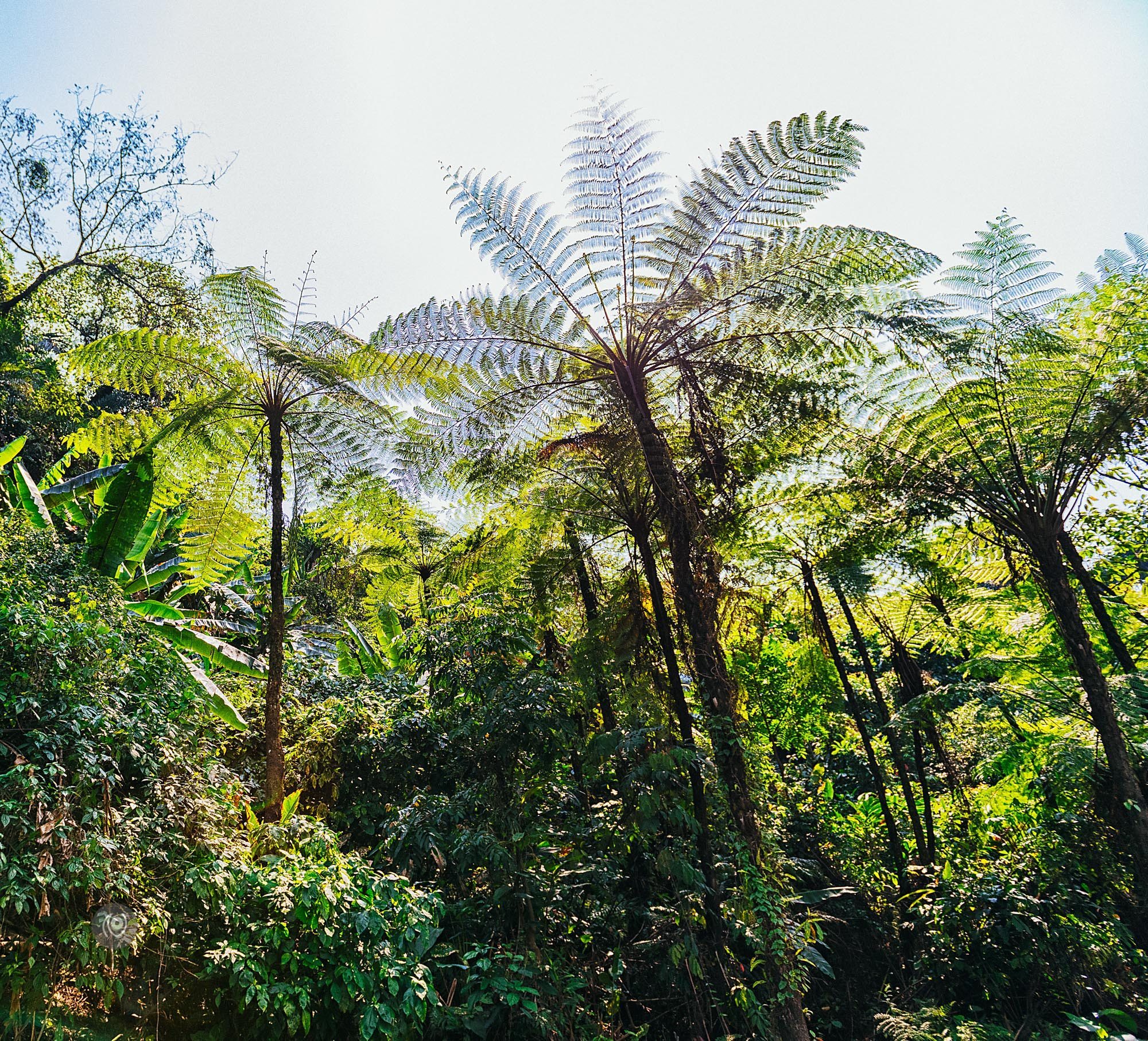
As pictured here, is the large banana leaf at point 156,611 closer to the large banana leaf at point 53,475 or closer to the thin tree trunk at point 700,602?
the large banana leaf at point 53,475

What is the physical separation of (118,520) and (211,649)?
1570 millimetres

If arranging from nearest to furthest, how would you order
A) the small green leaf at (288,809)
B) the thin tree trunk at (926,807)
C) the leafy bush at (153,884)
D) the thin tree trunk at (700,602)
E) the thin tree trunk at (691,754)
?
the leafy bush at (153,884) < the thin tree trunk at (700,602) < the thin tree trunk at (691,754) < the small green leaf at (288,809) < the thin tree trunk at (926,807)

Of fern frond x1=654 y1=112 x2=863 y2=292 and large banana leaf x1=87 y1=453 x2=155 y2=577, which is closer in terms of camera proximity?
fern frond x1=654 y1=112 x2=863 y2=292

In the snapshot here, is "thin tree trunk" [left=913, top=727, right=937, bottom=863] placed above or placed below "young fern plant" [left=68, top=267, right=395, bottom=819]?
below

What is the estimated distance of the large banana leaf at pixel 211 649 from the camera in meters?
6.29

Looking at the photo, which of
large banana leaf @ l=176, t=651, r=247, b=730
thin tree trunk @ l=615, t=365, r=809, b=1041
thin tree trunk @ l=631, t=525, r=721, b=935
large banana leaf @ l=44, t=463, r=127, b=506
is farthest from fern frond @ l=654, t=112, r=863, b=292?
large banana leaf @ l=44, t=463, r=127, b=506

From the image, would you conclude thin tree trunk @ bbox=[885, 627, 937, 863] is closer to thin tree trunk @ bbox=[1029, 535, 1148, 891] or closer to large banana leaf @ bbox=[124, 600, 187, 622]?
thin tree trunk @ bbox=[1029, 535, 1148, 891]

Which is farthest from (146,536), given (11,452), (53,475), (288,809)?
(288,809)

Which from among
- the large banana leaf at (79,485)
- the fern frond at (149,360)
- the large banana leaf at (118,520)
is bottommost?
the large banana leaf at (118,520)

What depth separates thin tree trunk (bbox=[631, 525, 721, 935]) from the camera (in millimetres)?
3811

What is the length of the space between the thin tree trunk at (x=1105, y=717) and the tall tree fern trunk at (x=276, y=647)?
15.6ft

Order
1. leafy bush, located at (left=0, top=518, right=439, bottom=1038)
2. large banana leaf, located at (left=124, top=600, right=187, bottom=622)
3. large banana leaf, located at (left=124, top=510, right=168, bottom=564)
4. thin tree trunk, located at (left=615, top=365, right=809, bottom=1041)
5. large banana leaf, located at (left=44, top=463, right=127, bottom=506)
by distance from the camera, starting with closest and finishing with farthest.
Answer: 1. leafy bush, located at (left=0, top=518, right=439, bottom=1038)
2. thin tree trunk, located at (left=615, top=365, right=809, bottom=1041)
3. large banana leaf, located at (left=124, top=600, right=187, bottom=622)
4. large banana leaf, located at (left=124, top=510, right=168, bottom=564)
5. large banana leaf, located at (left=44, top=463, right=127, bottom=506)

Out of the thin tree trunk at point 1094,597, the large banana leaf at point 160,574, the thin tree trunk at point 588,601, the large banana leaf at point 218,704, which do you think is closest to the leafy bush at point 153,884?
the large banana leaf at point 218,704

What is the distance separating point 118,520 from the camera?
5770 millimetres
